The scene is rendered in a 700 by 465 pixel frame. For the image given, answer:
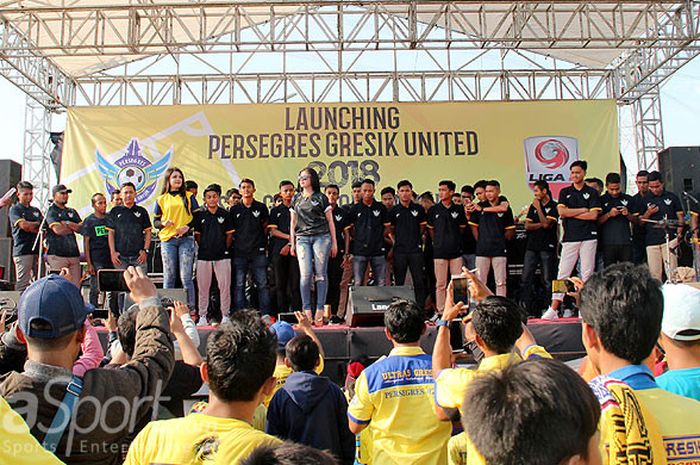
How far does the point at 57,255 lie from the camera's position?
691 centimetres

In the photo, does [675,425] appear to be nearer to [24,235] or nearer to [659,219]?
[659,219]

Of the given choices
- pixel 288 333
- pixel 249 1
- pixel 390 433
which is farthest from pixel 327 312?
pixel 249 1

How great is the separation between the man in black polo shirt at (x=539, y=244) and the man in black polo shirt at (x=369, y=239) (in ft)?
5.77

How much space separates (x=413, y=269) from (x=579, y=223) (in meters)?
1.98

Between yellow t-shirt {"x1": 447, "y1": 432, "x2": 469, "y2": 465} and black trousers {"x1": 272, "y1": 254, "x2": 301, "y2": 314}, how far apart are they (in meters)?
4.57

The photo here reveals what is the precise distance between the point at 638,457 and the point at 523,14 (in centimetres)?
962

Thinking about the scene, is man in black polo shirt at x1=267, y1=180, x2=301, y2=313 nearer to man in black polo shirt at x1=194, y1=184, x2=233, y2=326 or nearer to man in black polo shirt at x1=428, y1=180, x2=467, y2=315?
man in black polo shirt at x1=194, y1=184, x2=233, y2=326

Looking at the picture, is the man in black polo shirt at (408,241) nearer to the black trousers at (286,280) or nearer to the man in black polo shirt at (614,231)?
the black trousers at (286,280)

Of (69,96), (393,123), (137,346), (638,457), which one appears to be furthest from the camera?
(69,96)

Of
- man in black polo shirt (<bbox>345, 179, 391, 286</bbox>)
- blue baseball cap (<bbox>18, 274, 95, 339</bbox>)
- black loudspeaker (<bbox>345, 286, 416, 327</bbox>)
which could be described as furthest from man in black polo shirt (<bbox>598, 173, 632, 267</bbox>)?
blue baseball cap (<bbox>18, 274, 95, 339</bbox>)

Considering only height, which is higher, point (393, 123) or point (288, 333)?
point (393, 123)

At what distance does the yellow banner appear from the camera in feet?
32.7

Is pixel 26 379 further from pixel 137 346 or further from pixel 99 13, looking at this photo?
pixel 99 13

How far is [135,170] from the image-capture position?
9992mm
